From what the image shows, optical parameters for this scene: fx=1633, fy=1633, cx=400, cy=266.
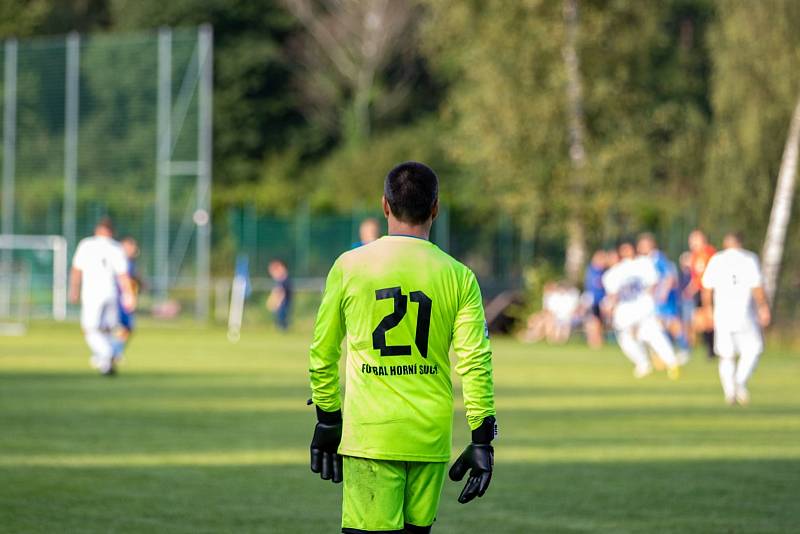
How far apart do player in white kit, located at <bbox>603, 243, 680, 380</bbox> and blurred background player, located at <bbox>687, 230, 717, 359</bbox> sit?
1.24 m

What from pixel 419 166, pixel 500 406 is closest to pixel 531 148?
pixel 500 406

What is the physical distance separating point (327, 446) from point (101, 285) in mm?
16710

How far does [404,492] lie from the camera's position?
6250 millimetres

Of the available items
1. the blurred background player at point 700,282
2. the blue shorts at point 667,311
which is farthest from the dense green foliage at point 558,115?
the blue shorts at point 667,311

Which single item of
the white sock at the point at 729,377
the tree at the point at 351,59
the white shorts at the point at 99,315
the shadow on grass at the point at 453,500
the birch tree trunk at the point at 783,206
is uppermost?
the tree at the point at 351,59

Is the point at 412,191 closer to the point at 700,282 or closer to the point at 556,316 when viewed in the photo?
the point at 700,282

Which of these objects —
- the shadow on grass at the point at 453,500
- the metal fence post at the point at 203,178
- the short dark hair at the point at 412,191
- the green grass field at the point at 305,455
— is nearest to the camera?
the short dark hair at the point at 412,191

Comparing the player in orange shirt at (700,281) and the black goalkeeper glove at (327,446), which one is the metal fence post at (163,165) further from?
the black goalkeeper glove at (327,446)

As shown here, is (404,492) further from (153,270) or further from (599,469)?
(153,270)

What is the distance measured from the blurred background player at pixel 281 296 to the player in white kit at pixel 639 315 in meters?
15.1

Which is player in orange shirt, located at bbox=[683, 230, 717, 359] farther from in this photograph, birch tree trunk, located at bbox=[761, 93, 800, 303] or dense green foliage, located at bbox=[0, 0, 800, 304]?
dense green foliage, located at bbox=[0, 0, 800, 304]

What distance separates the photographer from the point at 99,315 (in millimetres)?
22484

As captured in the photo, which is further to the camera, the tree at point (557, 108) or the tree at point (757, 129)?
the tree at point (557, 108)

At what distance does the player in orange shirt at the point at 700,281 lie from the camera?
87.7 ft
